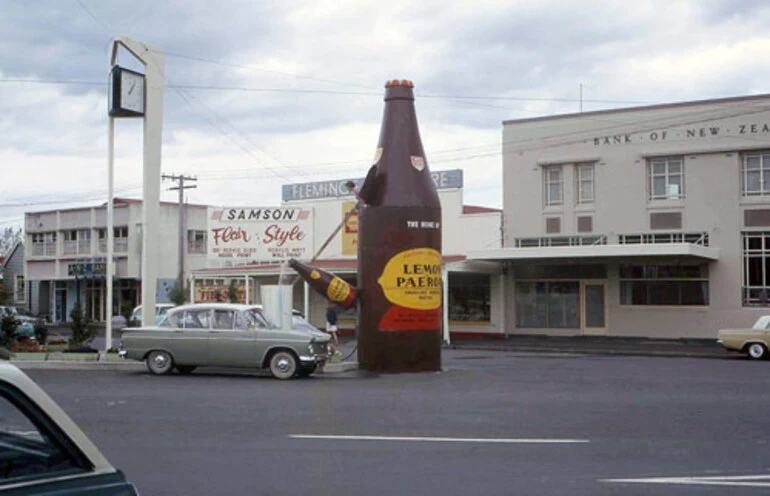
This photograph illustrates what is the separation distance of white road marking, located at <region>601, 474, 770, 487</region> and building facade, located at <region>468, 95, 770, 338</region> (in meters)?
23.2

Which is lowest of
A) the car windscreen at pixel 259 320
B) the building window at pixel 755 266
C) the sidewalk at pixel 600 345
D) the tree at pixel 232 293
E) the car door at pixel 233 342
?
the sidewalk at pixel 600 345

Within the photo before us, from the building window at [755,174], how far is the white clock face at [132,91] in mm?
20454

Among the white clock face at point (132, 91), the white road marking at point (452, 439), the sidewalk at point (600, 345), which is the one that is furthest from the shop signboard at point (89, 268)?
the white road marking at point (452, 439)

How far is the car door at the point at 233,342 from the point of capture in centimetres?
1942

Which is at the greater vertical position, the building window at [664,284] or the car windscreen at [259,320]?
the building window at [664,284]

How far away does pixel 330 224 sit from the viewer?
41.2m

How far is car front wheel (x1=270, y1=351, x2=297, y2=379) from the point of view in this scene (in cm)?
1928

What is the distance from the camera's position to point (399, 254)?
71.3ft

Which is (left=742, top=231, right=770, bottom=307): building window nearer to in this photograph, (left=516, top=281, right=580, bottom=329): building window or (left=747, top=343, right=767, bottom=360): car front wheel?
(left=747, top=343, right=767, bottom=360): car front wheel

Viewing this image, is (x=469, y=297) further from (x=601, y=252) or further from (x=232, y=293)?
(x=232, y=293)

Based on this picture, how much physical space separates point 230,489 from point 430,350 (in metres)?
13.7

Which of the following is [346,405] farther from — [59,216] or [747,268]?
[59,216]

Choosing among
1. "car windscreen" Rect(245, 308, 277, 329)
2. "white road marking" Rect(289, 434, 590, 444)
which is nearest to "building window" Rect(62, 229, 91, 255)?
"car windscreen" Rect(245, 308, 277, 329)

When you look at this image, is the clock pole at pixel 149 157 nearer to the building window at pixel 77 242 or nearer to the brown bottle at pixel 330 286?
the brown bottle at pixel 330 286
